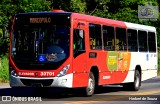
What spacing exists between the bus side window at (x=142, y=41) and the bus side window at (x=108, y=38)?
319 centimetres

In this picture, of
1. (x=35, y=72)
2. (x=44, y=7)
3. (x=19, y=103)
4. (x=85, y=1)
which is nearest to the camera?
(x=19, y=103)

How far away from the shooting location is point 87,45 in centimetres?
1692

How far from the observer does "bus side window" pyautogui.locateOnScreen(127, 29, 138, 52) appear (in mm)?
21141

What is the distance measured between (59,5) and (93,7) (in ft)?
21.2

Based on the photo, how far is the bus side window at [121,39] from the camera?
1988cm

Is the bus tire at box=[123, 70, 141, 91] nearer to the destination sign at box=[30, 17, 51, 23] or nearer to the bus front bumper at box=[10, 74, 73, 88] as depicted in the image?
the bus front bumper at box=[10, 74, 73, 88]

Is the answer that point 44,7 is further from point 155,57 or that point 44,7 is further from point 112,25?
point 112,25

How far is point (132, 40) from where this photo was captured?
2144 cm

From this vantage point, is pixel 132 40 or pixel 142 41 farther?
pixel 142 41

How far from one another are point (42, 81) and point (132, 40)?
679 centimetres

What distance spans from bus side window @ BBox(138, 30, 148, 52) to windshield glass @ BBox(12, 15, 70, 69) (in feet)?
22.7

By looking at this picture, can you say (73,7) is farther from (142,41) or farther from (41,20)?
(41,20)

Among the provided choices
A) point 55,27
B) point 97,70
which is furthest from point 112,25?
point 55,27

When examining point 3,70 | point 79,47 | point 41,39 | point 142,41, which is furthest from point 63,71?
point 3,70
